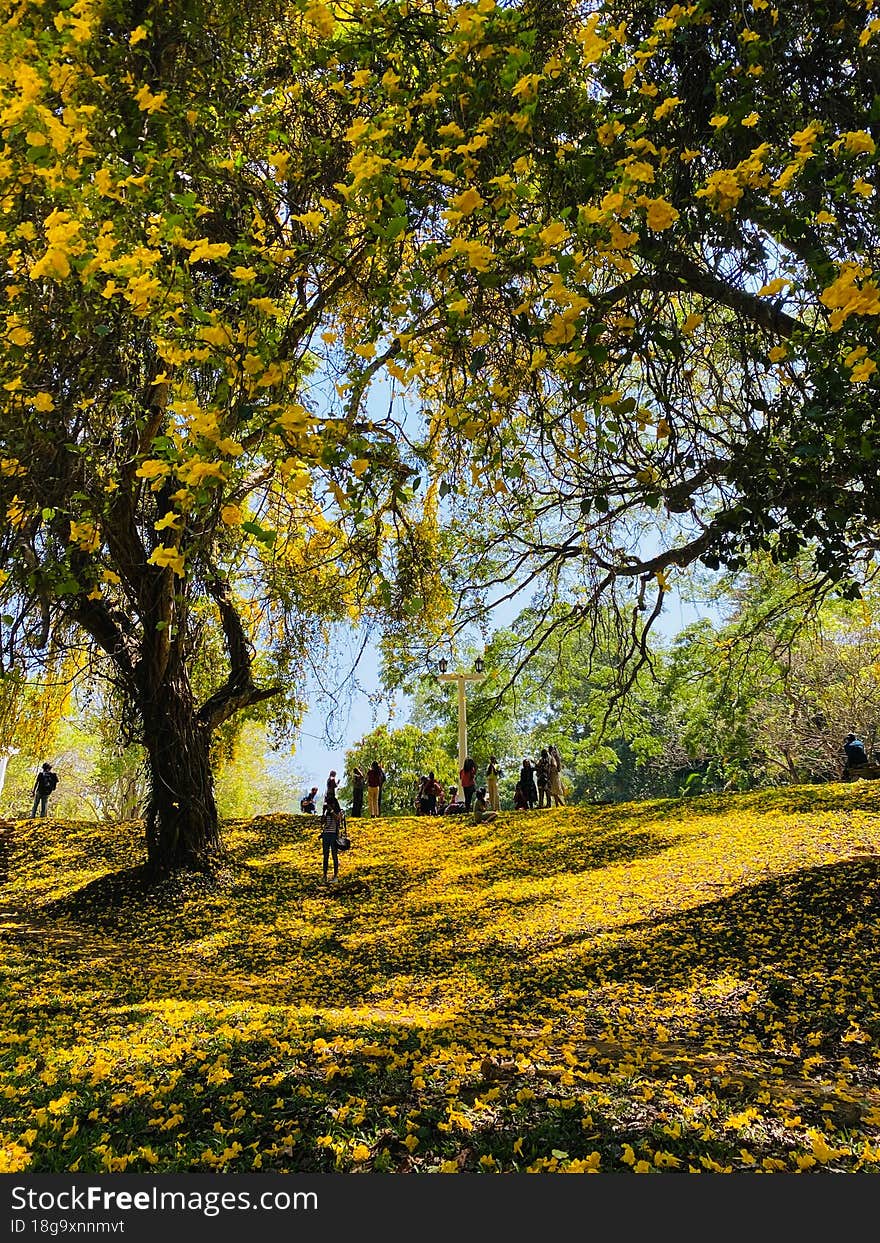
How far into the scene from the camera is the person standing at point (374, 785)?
52.1ft

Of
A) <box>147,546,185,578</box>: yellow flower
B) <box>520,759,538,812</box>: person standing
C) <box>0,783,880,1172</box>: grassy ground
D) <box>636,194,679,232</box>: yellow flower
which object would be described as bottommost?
<box>0,783,880,1172</box>: grassy ground

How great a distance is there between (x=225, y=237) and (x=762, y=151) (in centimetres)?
296

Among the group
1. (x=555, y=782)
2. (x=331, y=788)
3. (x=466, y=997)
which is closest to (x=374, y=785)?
(x=555, y=782)

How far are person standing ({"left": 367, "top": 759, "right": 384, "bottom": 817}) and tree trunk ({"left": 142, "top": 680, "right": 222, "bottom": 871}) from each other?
5.65 metres

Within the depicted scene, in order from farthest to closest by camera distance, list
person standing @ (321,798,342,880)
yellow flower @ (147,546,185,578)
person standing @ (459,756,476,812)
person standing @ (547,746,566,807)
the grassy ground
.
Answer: person standing @ (547,746,566,807)
person standing @ (459,756,476,812)
person standing @ (321,798,342,880)
the grassy ground
yellow flower @ (147,546,185,578)

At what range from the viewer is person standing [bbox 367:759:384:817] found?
52.1 ft

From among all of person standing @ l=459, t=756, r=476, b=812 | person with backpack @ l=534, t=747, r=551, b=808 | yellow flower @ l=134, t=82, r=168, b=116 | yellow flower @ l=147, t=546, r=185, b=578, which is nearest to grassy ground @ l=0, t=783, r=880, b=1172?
person standing @ l=459, t=756, r=476, b=812

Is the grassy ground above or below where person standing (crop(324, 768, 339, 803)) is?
below

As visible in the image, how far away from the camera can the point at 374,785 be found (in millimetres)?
Answer: 15938

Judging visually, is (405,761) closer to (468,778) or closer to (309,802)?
(309,802)

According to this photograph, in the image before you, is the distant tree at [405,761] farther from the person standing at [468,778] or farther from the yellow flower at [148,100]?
the yellow flower at [148,100]

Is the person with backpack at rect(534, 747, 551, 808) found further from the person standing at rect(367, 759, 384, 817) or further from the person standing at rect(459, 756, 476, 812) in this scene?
the person standing at rect(367, 759, 384, 817)

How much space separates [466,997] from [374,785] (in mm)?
9968

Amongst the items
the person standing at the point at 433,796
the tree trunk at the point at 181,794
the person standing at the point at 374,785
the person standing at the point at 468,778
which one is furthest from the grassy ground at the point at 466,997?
the person standing at the point at 433,796
